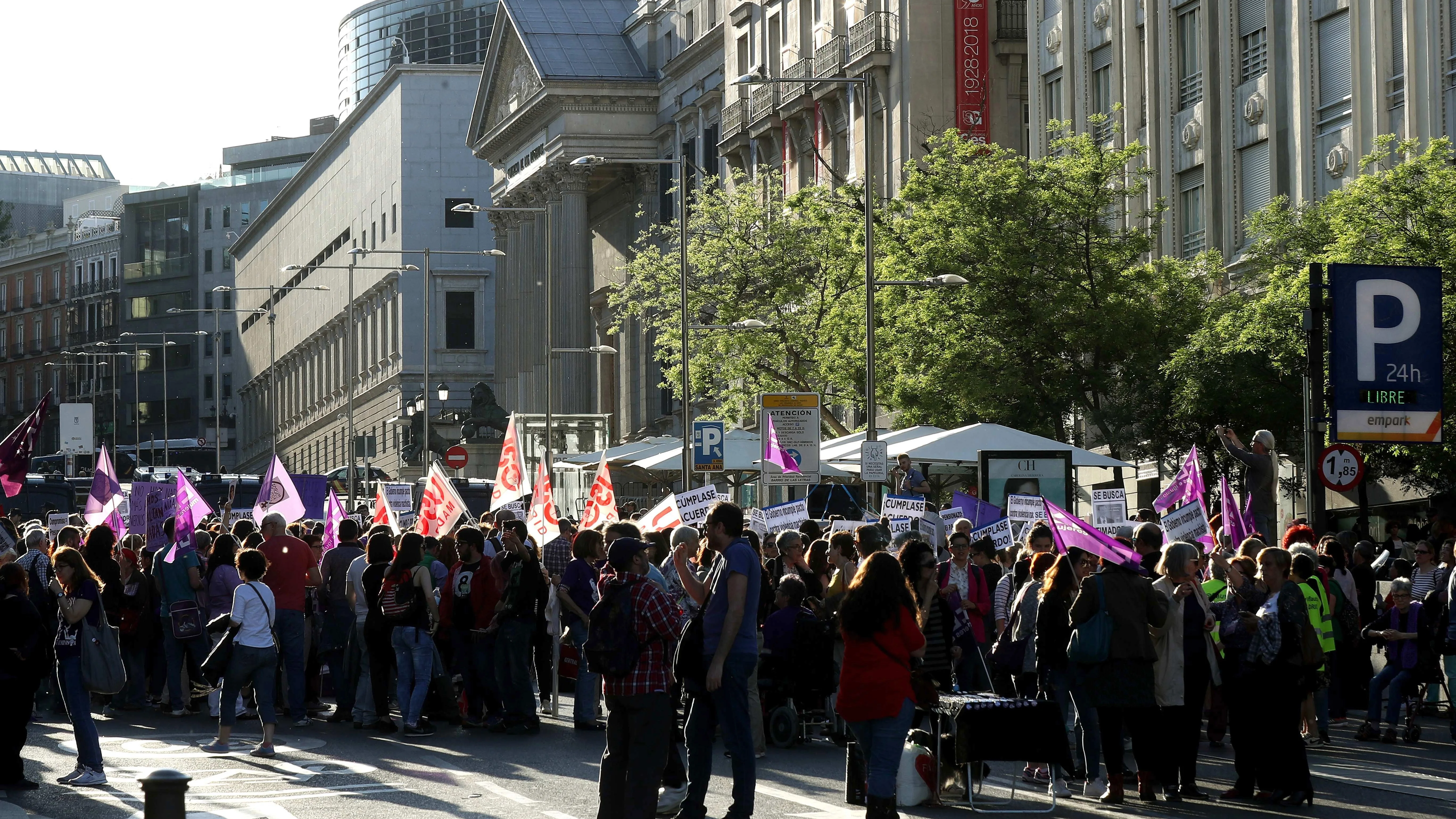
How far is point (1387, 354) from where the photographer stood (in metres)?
21.5

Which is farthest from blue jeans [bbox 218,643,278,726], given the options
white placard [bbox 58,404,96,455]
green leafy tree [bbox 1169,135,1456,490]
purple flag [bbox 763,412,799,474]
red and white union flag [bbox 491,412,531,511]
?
white placard [bbox 58,404,96,455]

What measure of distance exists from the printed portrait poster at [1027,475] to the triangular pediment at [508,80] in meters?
54.3

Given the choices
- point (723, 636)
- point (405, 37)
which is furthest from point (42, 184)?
point (723, 636)

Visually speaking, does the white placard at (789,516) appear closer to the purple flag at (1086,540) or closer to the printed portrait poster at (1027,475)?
the printed portrait poster at (1027,475)

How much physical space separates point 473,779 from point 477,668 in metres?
3.52

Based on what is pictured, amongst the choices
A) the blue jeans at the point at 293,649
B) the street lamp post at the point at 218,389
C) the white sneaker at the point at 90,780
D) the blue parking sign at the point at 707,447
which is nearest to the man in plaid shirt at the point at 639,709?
the white sneaker at the point at 90,780

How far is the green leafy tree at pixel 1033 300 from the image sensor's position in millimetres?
33938

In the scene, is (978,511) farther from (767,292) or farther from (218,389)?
(218,389)

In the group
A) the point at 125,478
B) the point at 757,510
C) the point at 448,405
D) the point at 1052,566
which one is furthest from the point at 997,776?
the point at 125,478

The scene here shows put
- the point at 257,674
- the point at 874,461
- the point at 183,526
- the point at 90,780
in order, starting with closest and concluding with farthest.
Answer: the point at 90,780
the point at 257,674
the point at 183,526
the point at 874,461

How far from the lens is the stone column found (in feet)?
254

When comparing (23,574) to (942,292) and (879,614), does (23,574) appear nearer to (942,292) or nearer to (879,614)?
(879,614)

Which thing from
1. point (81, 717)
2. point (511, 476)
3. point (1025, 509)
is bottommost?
point (81, 717)

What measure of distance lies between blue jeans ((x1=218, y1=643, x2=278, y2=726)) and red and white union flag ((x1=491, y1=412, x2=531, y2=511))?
33.5 feet
